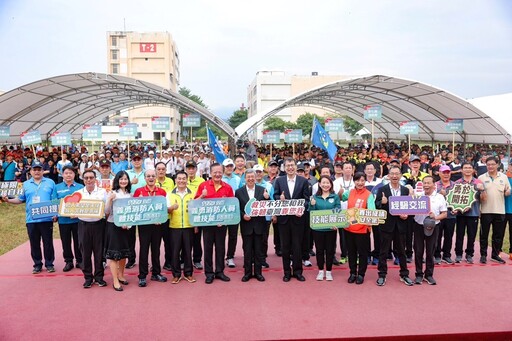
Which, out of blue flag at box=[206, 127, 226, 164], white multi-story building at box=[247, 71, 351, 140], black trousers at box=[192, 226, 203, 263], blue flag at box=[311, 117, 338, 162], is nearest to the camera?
black trousers at box=[192, 226, 203, 263]

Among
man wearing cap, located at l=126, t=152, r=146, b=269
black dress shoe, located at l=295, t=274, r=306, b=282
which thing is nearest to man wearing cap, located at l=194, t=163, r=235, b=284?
black dress shoe, located at l=295, t=274, r=306, b=282

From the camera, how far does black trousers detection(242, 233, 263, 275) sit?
6219 millimetres

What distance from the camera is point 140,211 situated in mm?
5723

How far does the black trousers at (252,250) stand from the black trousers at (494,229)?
12.9ft

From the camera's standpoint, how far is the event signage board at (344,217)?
5.82 metres

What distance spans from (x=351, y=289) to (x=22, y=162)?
12803mm

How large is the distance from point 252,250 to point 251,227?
387 mm

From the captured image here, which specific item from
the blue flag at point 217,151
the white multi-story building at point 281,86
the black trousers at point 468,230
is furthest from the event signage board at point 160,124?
the white multi-story building at point 281,86

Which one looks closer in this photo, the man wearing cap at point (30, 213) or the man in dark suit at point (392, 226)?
the man in dark suit at point (392, 226)

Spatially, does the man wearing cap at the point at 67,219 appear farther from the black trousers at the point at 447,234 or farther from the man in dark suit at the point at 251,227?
the black trousers at the point at 447,234

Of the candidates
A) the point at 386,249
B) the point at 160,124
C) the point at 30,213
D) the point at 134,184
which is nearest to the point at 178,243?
the point at 134,184

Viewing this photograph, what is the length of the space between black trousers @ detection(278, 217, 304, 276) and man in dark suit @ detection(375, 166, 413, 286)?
47.3 inches

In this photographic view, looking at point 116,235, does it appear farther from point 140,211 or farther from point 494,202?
point 494,202

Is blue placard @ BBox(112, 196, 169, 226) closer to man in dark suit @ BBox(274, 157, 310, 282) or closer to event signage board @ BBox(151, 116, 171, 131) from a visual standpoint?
man in dark suit @ BBox(274, 157, 310, 282)
